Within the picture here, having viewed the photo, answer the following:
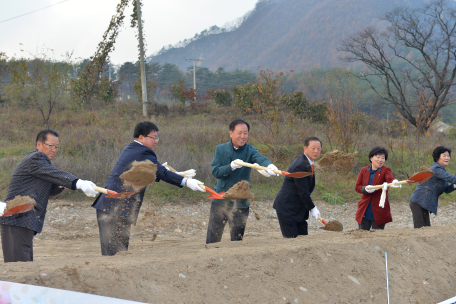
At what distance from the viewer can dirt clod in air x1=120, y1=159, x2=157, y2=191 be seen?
322cm

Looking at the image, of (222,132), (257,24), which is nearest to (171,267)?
(222,132)

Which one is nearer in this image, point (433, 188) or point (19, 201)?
point (19, 201)

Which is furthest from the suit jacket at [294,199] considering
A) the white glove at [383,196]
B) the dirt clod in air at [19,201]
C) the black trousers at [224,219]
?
the dirt clod in air at [19,201]

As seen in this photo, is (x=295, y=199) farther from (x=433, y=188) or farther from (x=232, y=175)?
(x=433, y=188)

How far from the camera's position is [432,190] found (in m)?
4.73

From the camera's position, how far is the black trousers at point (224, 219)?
4.03 metres

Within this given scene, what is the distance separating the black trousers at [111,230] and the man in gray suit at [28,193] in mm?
316

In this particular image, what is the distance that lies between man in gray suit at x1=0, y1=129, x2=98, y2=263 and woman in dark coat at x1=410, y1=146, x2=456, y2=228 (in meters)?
4.34

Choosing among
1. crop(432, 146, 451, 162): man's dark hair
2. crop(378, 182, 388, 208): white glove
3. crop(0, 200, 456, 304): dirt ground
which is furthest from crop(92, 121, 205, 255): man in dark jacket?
crop(432, 146, 451, 162): man's dark hair

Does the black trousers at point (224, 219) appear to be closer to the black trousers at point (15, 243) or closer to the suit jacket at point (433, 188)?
the black trousers at point (15, 243)

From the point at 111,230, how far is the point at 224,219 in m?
1.33

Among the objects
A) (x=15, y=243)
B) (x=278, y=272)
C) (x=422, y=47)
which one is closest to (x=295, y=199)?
(x=278, y=272)

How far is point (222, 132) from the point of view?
1211cm

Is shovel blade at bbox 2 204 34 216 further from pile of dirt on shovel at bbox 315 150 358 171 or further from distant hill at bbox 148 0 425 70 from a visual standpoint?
distant hill at bbox 148 0 425 70
